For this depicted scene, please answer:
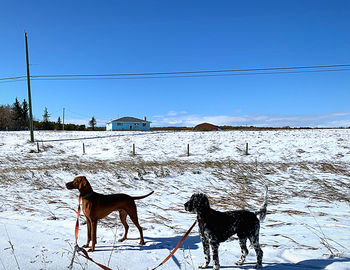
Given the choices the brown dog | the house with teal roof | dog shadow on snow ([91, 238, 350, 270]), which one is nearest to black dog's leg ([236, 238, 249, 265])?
dog shadow on snow ([91, 238, 350, 270])

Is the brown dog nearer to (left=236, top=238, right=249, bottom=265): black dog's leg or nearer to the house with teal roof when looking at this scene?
(left=236, top=238, right=249, bottom=265): black dog's leg

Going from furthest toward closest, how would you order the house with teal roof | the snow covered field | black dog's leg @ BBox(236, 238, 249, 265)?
the house with teal roof, the snow covered field, black dog's leg @ BBox(236, 238, 249, 265)

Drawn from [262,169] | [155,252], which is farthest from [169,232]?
[262,169]

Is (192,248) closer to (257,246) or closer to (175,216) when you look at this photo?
(257,246)

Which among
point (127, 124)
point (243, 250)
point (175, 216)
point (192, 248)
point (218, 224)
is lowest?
point (175, 216)

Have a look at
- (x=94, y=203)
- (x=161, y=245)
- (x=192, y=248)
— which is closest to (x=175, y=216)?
(x=161, y=245)

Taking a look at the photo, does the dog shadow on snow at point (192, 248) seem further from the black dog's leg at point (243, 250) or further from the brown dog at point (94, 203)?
the brown dog at point (94, 203)

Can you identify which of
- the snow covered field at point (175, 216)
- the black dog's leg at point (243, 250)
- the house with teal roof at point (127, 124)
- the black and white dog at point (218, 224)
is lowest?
the snow covered field at point (175, 216)

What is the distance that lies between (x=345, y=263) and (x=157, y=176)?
21.6 ft

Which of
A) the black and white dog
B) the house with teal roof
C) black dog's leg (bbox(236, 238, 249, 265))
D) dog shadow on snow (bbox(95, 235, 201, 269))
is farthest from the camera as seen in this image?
the house with teal roof

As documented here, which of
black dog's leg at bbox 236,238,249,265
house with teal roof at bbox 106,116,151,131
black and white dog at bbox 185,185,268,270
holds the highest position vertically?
house with teal roof at bbox 106,116,151,131

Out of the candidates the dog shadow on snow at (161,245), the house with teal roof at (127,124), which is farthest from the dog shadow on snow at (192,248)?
the house with teal roof at (127,124)

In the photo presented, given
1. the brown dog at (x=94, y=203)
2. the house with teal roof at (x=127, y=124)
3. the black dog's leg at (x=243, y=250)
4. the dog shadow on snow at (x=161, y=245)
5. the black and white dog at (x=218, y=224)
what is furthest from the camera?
the house with teal roof at (x=127, y=124)

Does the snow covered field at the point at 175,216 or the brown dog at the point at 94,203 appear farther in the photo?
the brown dog at the point at 94,203
